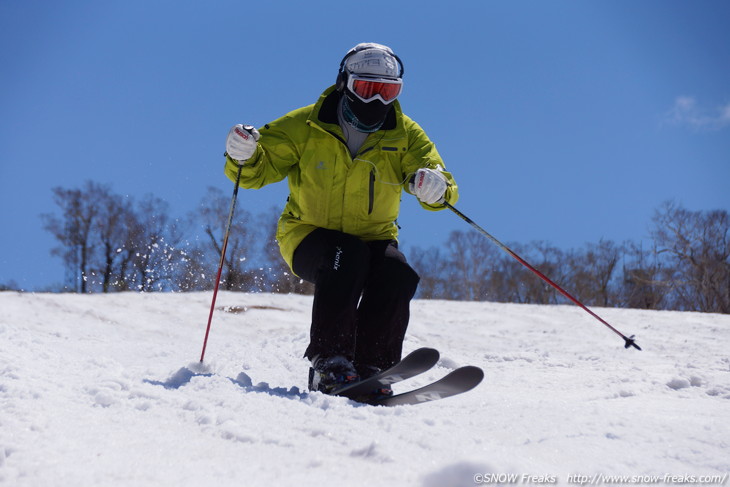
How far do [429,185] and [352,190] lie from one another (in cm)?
42

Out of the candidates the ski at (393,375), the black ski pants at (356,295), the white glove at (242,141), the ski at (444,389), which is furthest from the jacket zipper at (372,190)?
the ski at (444,389)

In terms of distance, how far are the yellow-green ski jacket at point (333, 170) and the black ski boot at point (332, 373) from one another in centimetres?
74

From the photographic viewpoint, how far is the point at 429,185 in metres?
3.09

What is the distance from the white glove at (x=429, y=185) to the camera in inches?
122

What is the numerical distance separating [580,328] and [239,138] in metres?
4.94

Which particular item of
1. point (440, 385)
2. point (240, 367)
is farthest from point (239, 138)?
point (440, 385)

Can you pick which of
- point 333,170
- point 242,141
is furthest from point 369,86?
point 242,141

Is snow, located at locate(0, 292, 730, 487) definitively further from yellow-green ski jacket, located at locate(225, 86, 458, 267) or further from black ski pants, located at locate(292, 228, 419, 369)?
yellow-green ski jacket, located at locate(225, 86, 458, 267)

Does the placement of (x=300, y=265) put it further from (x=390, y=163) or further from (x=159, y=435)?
(x=159, y=435)

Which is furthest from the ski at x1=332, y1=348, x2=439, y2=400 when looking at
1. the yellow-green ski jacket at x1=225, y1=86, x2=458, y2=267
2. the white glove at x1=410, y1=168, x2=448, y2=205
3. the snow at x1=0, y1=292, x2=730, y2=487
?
the white glove at x1=410, y1=168, x2=448, y2=205

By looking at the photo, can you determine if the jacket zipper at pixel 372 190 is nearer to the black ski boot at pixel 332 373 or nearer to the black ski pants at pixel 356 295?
the black ski pants at pixel 356 295

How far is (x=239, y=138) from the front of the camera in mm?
3037

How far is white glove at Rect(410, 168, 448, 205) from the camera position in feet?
10.2

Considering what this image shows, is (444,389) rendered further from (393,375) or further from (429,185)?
(429,185)
